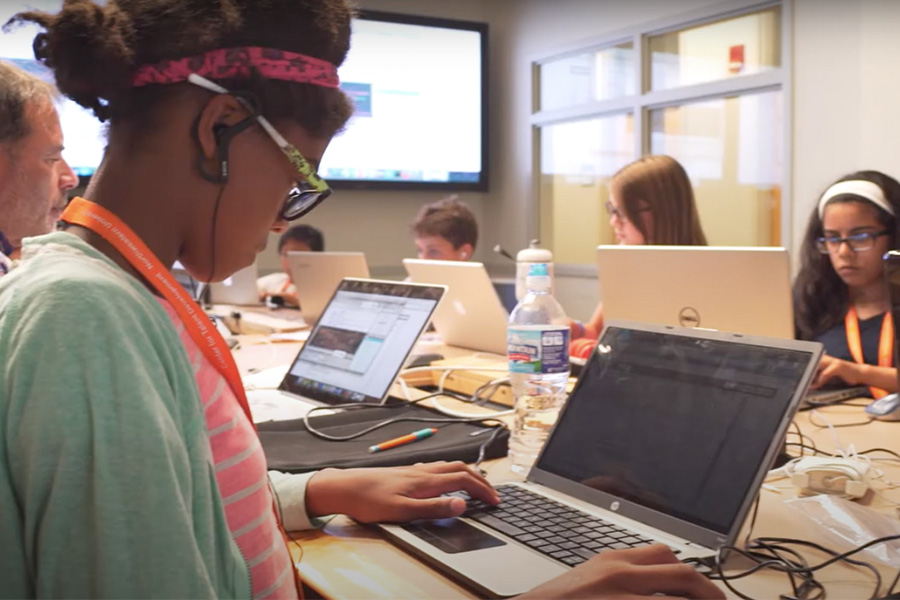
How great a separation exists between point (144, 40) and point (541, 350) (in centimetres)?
97

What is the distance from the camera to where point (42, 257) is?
65 centimetres

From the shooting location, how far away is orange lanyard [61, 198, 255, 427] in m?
0.71

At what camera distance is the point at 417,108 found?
5.40 metres

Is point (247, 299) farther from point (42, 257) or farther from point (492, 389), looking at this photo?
point (42, 257)

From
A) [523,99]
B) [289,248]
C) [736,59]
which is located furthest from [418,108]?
[736,59]

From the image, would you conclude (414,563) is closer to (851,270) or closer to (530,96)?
(851,270)

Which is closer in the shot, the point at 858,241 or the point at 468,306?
the point at 858,241

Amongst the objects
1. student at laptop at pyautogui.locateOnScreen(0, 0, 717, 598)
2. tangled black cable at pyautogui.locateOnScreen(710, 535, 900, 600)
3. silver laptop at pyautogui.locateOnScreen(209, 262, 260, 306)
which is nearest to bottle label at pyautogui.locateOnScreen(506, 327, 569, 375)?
tangled black cable at pyautogui.locateOnScreen(710, 535, 900, 600)

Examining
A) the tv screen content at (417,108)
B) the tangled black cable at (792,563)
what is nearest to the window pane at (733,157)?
the tv screen content at (417,108)

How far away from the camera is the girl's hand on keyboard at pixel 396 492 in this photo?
41.1 inches

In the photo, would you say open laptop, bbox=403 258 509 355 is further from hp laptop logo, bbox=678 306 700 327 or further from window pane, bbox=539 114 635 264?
window pane, bbox=539 114 635 264

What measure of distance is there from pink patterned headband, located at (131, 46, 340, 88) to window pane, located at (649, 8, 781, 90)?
3.77 metres

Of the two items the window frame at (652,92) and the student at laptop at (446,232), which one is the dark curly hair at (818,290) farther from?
the window frame at (652,92)

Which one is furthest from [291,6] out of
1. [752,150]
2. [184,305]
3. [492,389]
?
[752,150]
